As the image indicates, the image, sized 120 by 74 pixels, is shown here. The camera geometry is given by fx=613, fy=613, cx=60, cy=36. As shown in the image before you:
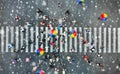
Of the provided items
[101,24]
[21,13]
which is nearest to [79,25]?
[101,24]

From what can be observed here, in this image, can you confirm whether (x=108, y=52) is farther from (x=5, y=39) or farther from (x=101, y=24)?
(x=5, y=39)

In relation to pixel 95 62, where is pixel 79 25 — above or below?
above

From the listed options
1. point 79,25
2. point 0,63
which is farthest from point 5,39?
point 79,25

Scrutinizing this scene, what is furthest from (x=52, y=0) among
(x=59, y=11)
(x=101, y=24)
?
(x=101, y=24)

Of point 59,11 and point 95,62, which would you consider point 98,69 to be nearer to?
point 95,62

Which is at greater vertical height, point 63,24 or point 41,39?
point 63,24

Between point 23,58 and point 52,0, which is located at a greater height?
point 52,0

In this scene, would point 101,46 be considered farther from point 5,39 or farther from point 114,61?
point 5,39
